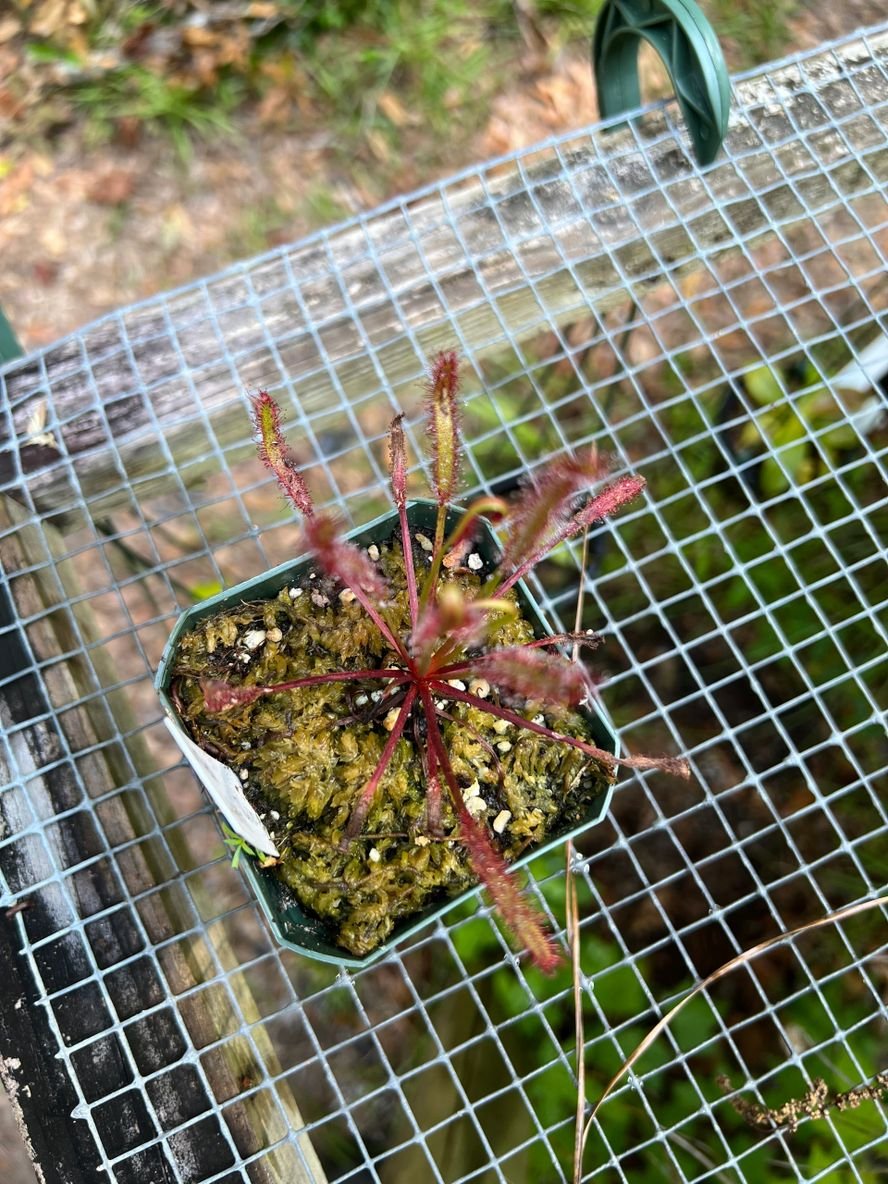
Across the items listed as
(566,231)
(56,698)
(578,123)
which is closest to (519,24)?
(578,123)

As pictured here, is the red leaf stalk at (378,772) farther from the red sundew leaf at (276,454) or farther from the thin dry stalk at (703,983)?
the thin dry stalk at (703,983)

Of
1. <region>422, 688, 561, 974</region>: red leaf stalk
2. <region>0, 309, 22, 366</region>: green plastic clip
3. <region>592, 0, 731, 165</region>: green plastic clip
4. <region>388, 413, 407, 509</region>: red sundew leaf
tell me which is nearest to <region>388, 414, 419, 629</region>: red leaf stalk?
<region>388, 413, 407, 509</region>: red sundew leaf

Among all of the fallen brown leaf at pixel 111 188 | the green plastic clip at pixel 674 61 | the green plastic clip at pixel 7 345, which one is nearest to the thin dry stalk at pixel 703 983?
the green plastic clip at pixel 674 61

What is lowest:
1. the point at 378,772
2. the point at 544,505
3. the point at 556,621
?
the point at 556,621

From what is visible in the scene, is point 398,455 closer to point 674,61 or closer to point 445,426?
point 445,426

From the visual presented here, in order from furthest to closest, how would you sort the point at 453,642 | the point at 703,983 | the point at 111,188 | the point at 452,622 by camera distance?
the point at 111,188 < the point at 703,983 < the point at 453,642 < the point at 452,622

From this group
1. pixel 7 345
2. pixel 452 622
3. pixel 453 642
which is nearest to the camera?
pixel 452 622

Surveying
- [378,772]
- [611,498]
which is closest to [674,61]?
[611,498]

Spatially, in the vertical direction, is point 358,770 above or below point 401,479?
below
